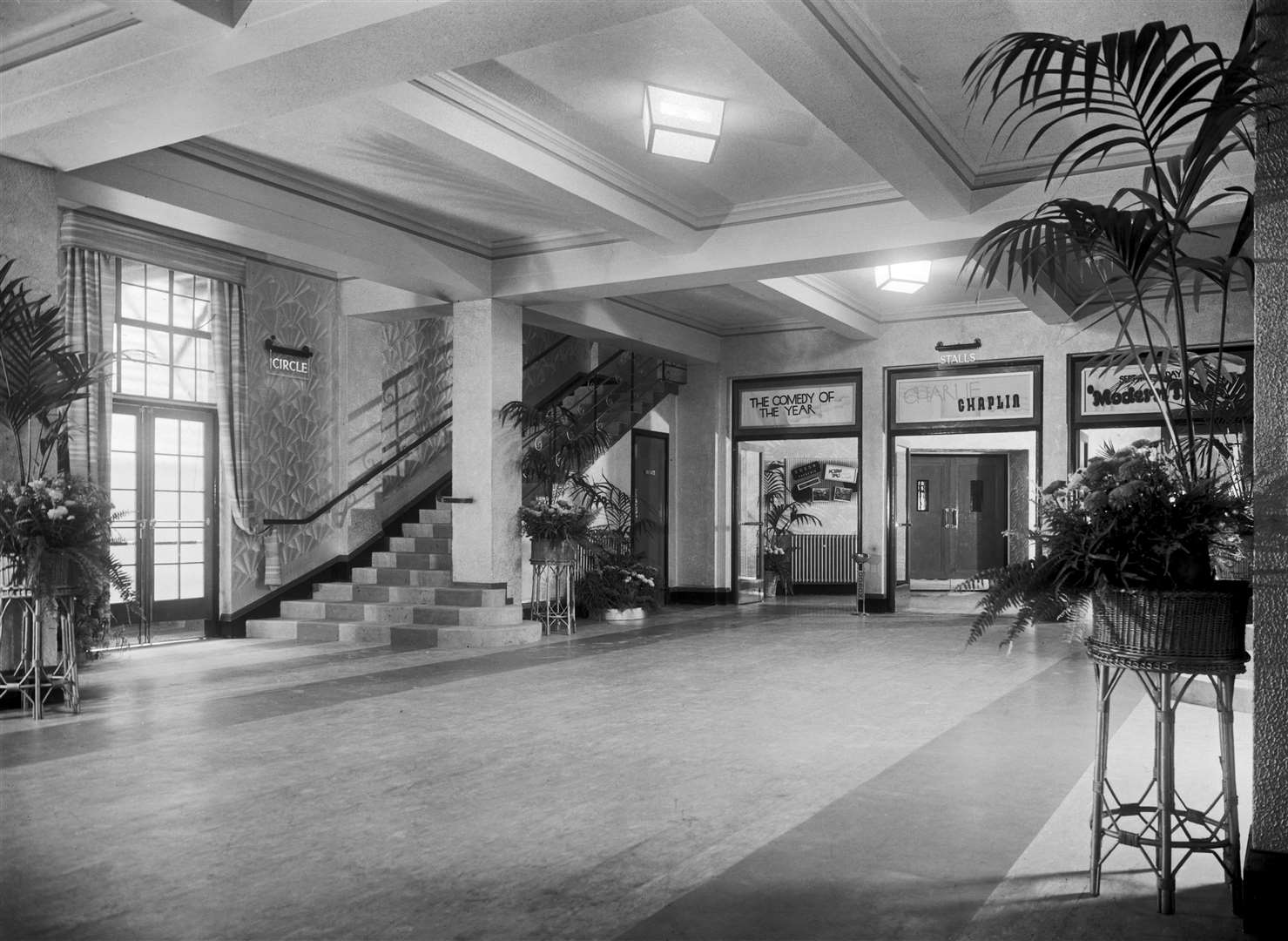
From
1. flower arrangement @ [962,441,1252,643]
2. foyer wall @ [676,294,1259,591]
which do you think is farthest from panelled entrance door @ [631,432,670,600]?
flower arrangement @ [962,441,1252,643]

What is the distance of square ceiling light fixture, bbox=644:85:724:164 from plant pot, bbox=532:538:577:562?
4389 mm

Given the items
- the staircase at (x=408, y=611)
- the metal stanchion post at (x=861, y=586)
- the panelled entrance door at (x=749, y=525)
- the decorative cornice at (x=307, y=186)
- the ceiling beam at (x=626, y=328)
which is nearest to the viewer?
the decorative cornice at (x=307, y=186)

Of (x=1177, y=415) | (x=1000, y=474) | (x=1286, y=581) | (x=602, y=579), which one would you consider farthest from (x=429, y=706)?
(x=1000, y=474)

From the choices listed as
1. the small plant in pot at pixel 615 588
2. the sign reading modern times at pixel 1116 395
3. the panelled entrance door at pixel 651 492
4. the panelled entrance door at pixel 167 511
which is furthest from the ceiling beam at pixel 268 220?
the sign reading modern times at pixel 1116 395

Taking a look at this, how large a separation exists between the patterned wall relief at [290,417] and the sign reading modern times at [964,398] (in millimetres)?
6473

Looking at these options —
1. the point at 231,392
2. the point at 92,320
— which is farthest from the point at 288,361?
the point at 92,320

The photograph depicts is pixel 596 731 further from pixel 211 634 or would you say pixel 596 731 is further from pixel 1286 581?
pixel 211 634

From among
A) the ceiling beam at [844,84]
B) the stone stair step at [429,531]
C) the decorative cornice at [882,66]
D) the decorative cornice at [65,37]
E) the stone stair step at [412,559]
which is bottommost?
the stone stair step at [412,559]

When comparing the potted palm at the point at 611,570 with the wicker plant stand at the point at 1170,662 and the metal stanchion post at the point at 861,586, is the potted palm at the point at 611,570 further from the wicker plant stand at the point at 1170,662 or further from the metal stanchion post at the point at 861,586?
the wicker plant stand at the point at 1170,662

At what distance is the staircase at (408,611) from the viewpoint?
29.7ft

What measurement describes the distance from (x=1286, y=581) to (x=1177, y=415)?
698 cm

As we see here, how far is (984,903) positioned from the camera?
118 inches

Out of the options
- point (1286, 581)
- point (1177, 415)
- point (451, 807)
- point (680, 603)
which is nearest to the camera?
point (1286, 581)

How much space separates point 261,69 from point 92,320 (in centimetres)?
435
